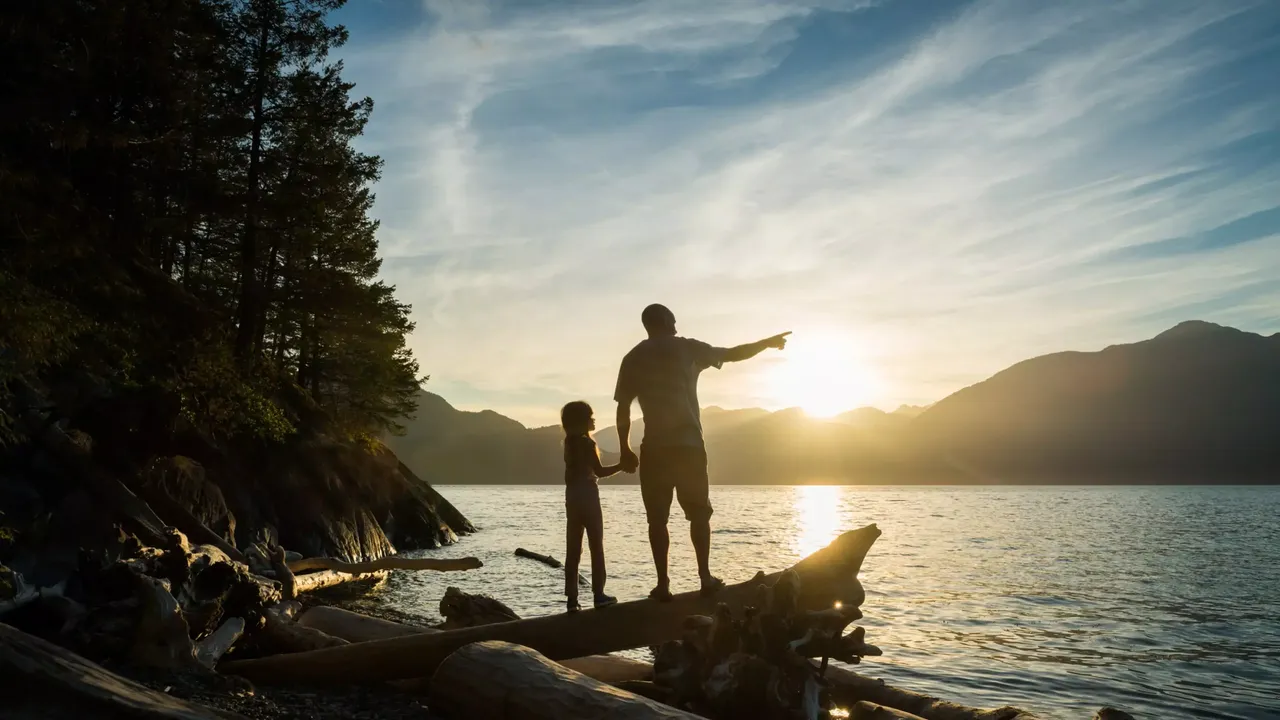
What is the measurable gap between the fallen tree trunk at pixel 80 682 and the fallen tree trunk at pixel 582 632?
3392 millimetres

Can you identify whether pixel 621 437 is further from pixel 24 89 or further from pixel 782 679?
pixel 24 89

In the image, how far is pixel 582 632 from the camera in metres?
7.00

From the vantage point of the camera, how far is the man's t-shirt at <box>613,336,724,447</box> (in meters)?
7.02

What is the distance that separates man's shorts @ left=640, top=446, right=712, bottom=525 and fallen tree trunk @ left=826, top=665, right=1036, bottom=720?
2.06 m

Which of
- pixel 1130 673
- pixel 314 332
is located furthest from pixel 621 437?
pixel 314 332

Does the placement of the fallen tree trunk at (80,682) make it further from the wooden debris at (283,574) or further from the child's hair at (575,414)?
the wooden debris at (283,574)

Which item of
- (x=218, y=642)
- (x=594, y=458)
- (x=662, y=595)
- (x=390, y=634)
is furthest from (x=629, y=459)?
(x=218, y=642)

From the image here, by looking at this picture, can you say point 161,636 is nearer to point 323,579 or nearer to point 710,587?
point 710,587

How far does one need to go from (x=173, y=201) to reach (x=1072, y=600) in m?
28.9

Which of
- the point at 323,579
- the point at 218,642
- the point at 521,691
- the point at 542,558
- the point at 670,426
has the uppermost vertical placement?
the point at 670,426

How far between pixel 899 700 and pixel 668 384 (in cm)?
368

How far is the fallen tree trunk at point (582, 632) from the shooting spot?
265 inches

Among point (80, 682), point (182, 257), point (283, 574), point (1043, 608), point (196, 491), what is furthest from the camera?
point (182, 257)

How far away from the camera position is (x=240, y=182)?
27.5m
